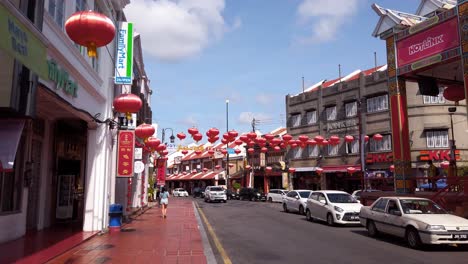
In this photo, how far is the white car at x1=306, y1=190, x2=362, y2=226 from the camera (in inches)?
691

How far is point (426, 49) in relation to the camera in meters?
17.7

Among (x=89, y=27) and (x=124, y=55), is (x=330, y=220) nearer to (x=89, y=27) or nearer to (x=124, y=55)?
(x=124, y=55)

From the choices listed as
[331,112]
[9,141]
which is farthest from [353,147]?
[9,141]

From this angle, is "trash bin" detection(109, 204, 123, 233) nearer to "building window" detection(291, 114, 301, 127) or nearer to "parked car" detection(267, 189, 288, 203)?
"parked car" detection(267, 189, 288, 203)

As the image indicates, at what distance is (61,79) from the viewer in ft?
33.5

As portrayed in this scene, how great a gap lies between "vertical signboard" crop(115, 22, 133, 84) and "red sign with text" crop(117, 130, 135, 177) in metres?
2.49

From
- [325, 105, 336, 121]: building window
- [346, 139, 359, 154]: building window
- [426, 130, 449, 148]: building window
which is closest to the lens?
[426, 130, 449, 148]: building window

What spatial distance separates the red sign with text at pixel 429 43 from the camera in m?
16.6

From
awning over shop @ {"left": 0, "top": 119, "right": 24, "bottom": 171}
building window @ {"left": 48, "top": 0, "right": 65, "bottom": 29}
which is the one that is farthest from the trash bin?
awning over shop @ {"left": 0, "top": 119, "right": 24, "bottom": 171}

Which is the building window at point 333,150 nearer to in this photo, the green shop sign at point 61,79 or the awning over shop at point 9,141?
the green shop sign at point 61,79

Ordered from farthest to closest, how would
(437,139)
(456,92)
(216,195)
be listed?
(216,195), (437,139), (456,92)

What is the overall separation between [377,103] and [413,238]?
28971mm

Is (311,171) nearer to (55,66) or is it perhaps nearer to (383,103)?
(383,103)

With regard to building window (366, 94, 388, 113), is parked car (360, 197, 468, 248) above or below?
below
